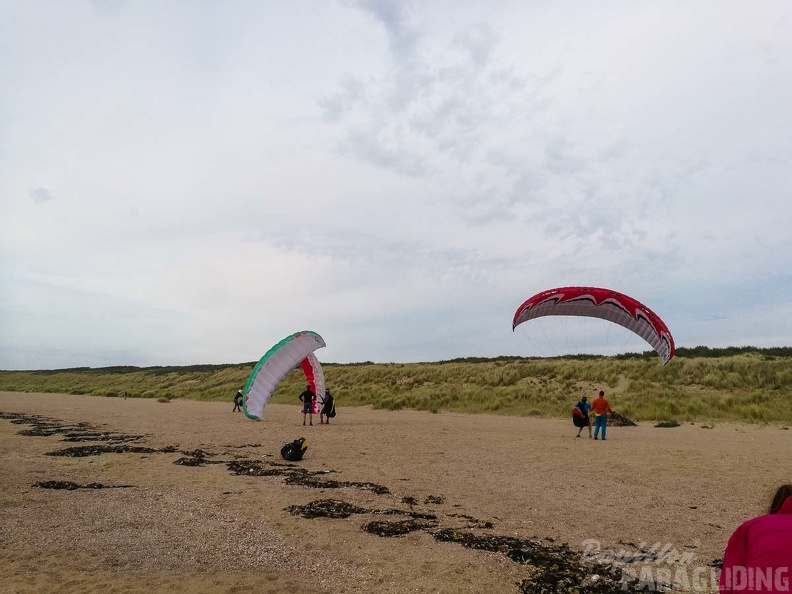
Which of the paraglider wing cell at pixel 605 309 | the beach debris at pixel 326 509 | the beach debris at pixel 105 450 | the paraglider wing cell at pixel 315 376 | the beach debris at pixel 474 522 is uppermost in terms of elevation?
the paraglider wing cell at pixel 605 309

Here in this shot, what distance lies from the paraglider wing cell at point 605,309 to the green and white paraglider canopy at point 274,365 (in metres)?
8.26

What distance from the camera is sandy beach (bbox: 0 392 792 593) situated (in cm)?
553

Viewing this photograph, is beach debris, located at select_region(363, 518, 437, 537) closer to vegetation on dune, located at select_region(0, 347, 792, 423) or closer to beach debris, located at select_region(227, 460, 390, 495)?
beach debris, located at select_region(227, 460, 390, 495)

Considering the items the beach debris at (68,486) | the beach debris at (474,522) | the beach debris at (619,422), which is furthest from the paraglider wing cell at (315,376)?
the beach debris at (474,522)

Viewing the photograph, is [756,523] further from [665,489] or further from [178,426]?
[178,426]

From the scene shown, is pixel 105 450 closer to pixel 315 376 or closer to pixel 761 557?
pixel 315 376

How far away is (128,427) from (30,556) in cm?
1590

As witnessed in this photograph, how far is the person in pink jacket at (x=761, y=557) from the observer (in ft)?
5.71

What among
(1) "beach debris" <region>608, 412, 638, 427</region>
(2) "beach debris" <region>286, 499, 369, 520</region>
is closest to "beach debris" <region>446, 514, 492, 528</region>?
(2) "beach debris" <region>286, 499, 369, 520</region>

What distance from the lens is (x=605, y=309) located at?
727 inches

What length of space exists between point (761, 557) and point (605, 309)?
17739 millimetres

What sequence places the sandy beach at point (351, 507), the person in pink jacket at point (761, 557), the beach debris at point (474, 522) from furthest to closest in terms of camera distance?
the beach debris at point (474, 522) < the sandy beach at point (351, 507) < the person in pink jacket at point (761, 557)

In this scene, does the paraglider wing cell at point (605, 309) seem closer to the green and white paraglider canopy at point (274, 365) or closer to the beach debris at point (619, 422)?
the beach debris at point (619, 422)

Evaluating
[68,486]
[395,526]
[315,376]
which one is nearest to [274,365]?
[315,376]
